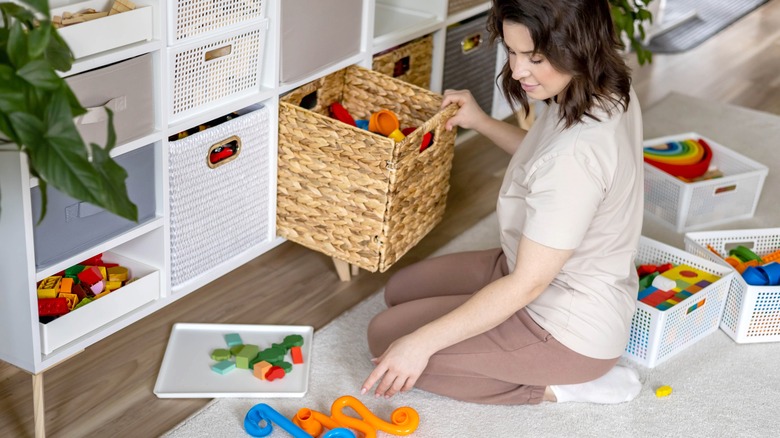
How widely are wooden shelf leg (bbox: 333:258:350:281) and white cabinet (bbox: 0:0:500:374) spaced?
0.15 metres

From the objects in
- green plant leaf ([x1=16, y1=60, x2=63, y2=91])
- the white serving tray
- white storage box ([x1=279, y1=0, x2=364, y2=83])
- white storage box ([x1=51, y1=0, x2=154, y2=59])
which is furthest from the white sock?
green plant leaf ([x1=16, y1=60, x2=63, y2=91])

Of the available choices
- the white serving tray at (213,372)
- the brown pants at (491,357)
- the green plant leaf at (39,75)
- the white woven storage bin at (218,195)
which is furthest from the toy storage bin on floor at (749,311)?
the green plant leaf at (39,75)

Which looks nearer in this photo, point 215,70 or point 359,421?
point 359,421

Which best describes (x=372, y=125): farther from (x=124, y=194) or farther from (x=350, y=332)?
(x=124, y=194)

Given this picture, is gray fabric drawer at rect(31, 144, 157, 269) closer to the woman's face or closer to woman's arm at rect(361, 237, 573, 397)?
woman's arm at rect(361, 237, 573, 397)

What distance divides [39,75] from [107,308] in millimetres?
794

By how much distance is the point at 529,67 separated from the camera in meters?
1.50

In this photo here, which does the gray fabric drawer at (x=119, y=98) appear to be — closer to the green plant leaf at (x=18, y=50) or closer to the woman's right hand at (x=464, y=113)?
the green plant leaf at (x=18, y=50)

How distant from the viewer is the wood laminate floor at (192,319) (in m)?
1.72

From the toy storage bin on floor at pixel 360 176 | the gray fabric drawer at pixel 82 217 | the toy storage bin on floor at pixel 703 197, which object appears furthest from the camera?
the toy storage bin on floor at pixel 703 197

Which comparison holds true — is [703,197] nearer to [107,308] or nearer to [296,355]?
[296,355]

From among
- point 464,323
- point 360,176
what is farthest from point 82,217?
point 464,323

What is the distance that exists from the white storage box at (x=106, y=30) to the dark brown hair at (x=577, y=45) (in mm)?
575

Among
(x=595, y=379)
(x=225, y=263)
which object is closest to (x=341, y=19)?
(x=225, y=263)
